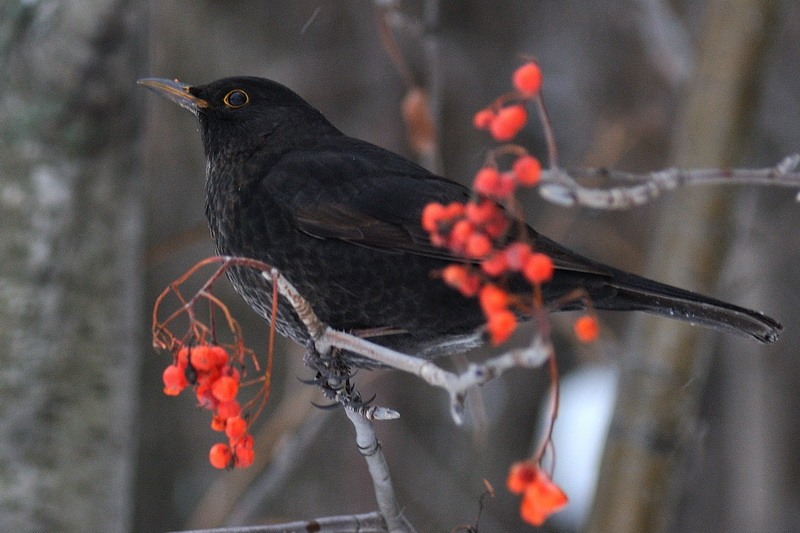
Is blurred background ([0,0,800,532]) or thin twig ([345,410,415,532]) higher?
blurred background ([0,0,800,532])

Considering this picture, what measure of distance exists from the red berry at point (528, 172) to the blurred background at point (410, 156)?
6.60 feet

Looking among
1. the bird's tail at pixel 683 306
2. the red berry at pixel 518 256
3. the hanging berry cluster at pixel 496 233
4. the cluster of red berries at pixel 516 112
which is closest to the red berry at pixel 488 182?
the hanging berry cluster at pixel 496 233

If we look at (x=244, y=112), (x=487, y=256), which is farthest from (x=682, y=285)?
(x=487, y=256)

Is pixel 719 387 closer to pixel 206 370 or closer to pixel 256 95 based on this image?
pixel 256 95

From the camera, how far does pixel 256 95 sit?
3539mm

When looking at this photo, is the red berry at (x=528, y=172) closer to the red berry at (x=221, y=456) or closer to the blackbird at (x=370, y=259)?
the red berry at (x=221, y=456)

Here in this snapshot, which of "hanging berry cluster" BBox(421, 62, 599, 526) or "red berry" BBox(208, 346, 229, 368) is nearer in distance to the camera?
"hanging berry cluster" BBox(421, 62, 599, 526)

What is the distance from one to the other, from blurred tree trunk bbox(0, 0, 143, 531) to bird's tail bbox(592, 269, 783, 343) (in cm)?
161

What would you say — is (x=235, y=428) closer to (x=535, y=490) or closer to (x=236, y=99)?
(x=535, y=490)

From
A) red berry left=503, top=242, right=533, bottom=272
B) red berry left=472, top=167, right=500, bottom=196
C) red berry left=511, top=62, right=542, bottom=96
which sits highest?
red berry left=511, top=62, right=542, bottom=96

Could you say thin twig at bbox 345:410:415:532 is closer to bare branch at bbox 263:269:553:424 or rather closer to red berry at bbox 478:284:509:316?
bare branch at bbox 263:269:553:424

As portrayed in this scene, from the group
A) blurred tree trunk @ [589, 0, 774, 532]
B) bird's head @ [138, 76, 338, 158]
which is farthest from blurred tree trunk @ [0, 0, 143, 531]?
blurred tree trunk @ [589, 0, 774, 532]

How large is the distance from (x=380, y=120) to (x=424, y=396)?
1.74m

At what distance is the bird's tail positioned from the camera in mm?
2703
